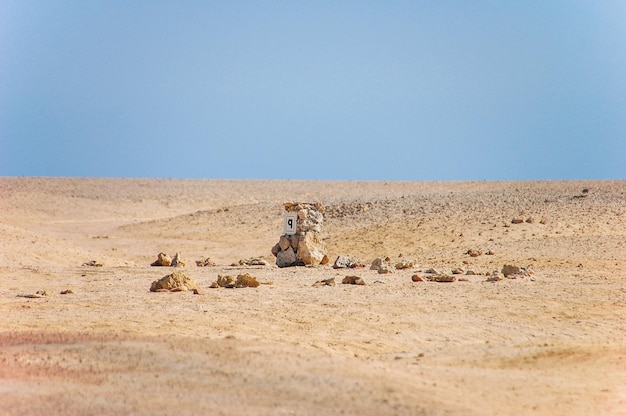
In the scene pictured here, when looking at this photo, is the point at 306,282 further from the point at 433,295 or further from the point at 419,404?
the point at 419,404

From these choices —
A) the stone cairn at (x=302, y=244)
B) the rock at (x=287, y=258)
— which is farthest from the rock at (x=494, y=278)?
the rock at (x=287, y=258)

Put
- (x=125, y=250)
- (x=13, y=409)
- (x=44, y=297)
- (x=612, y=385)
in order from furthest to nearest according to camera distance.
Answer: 1. (x=125, y=250)
2. (x=44, y=297)
3. (x=612, y=385)
4. (x=13, y=409)

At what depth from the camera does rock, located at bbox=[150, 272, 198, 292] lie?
14.5 metres

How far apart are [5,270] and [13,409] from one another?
11324 millimetres

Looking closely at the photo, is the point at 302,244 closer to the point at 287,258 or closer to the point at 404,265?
the point at 287,258

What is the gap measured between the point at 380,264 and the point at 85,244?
47.9 ft

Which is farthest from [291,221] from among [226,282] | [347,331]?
[347,331]

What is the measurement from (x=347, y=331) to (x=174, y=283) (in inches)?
178

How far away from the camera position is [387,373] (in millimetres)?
8117

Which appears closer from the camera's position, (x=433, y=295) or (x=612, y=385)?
(x=612, y=385)

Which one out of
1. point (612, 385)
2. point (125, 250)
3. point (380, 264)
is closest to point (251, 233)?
point (125, 250)

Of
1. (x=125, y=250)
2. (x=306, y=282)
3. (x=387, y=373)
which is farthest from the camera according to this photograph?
(x=125, y=250)

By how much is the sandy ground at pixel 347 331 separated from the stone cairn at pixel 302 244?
1.22 m

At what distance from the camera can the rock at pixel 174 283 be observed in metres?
14.5
